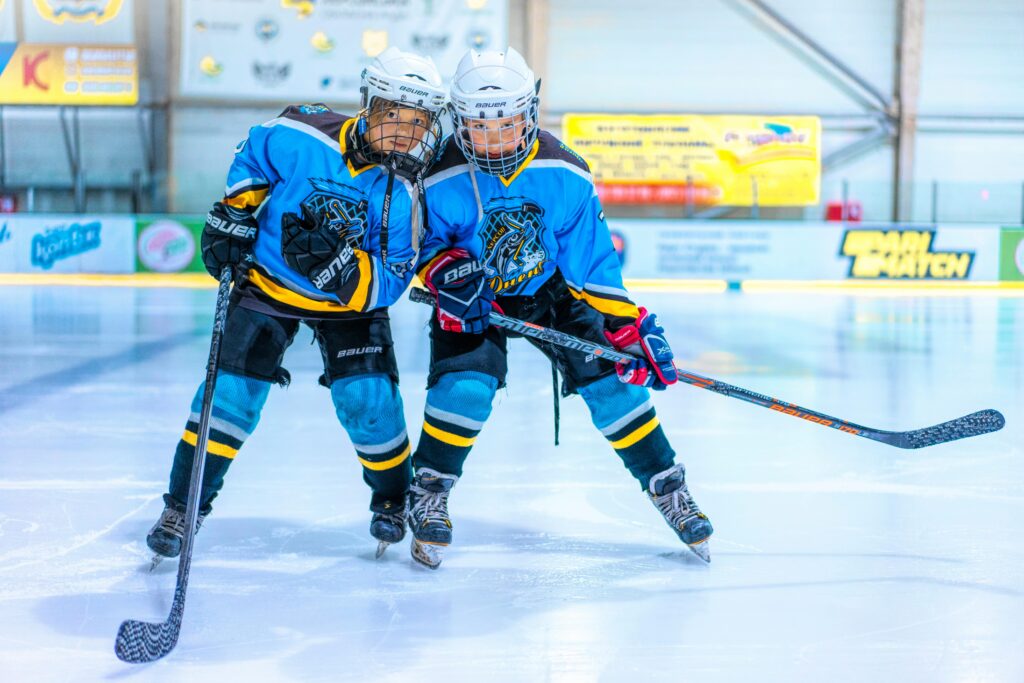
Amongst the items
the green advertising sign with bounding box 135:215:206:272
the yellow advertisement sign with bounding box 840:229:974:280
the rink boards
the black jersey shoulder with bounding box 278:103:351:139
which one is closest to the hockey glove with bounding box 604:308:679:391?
the black jersey shoulder with bounding box 278:103:351:139

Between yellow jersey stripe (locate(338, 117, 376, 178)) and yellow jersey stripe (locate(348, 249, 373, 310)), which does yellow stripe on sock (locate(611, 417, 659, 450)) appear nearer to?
yellow jersey stripe (locate(348, 249, 373, 310))

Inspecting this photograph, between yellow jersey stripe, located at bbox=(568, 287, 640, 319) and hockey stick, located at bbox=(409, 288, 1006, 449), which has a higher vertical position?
yellow jersey stripe, located at bbox=(568, 287, 640, 319)

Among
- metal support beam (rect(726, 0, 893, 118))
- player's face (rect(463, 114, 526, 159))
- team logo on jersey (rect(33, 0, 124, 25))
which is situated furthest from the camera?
metal support beam (rect(726, 0, 893, 118))

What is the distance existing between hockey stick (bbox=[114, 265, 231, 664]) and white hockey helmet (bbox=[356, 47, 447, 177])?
0.39m

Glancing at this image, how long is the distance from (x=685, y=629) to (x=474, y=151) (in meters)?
0.96

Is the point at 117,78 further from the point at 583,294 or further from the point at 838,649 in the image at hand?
the point at 838,649

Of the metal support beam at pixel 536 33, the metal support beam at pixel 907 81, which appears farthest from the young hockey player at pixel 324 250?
the metal support beam at pixel 907 81

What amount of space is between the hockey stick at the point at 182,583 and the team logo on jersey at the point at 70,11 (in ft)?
38.8

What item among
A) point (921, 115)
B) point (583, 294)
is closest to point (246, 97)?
point (921, 115)

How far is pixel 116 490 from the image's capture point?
2.77m

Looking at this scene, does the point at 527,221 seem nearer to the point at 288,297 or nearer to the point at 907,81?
the point at 288,297

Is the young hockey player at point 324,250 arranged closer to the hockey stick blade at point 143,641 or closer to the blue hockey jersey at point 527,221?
the blue hockey jersey at point 527,221

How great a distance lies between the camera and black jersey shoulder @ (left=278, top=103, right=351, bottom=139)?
86.7 inches

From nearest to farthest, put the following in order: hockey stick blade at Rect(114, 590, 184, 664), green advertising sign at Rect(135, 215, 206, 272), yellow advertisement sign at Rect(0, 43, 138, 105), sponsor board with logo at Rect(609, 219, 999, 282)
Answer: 1. hockey stick blade at Rect(114, 590, 184, 664)
2. green advertising sign at Rect(135, 215, 206, 272)
3. sponsor board with logo at Rect(609, 219, 999, 282)
4. yellow advertisement sign at Rect(0, 43, 138, 105)
